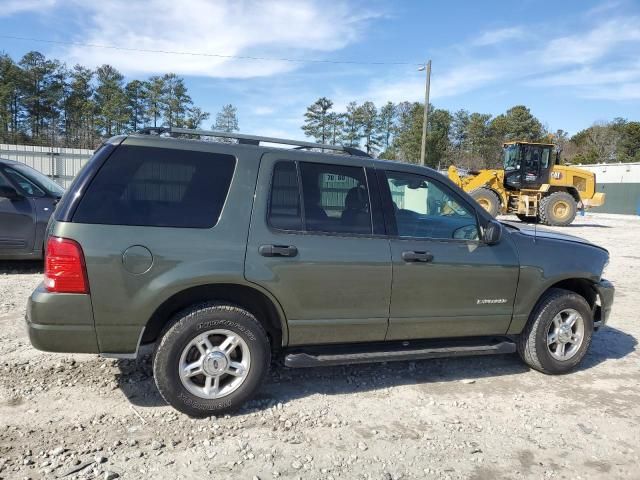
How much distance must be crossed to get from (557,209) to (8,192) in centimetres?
1955

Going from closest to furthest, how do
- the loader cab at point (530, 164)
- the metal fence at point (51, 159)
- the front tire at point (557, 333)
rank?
1. the front tire at point (557, 333)
2. the metal fence at point (51, 159)
3. the loader cab at point (530, 164)

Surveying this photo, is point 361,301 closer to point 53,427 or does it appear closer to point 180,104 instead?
point 53,427

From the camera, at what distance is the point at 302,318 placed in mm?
3438

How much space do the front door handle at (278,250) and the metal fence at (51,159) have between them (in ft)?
55.9

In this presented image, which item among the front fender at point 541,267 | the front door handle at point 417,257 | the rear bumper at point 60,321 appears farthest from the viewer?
the front fender at point 541,267

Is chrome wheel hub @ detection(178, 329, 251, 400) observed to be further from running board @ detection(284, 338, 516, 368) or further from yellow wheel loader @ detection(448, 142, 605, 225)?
yellow wheel loader @ detection(448, 142, 605, 225)

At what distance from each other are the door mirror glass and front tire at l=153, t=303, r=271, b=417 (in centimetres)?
508

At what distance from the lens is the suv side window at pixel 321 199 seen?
344 centimetres

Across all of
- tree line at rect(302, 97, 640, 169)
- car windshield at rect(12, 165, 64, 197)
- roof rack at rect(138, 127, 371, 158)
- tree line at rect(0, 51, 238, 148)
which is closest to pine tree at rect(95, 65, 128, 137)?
tree line at rect(0, 51, 238, 148)

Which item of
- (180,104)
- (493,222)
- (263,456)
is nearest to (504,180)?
(493,222)

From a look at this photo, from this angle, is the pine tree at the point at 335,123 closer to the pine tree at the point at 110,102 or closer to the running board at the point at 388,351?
the pine tree at the point at 110,102

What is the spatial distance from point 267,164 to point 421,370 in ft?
7.71

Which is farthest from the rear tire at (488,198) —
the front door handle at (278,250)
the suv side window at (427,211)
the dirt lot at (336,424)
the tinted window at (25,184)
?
the front door handle at (278,250)

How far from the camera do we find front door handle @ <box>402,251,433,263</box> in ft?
11.9
